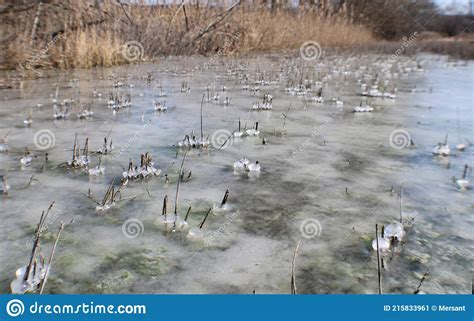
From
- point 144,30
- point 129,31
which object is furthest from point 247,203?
point 144,30

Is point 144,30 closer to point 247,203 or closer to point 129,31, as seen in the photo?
point 129,31

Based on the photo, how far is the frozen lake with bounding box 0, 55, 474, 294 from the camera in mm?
1812

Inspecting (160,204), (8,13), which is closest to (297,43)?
(8,13)

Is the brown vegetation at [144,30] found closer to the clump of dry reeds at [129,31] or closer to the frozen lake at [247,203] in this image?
the clump of dry reeds at [129,31]

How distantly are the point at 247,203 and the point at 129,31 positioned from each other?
9449 mm

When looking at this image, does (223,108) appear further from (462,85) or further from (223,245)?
(462,85)

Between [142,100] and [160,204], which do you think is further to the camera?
[142,100]

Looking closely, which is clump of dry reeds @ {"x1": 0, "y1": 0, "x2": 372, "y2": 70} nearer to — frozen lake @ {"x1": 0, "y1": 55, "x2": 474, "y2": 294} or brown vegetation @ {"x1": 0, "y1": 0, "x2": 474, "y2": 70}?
brown vegetation @ {"x1": 0, "y1": 0, "x2": 474, "y2": 70}

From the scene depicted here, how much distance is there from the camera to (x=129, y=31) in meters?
10.8

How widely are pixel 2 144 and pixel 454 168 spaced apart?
369 cm

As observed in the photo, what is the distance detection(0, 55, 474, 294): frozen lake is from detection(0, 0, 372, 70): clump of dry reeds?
350cm

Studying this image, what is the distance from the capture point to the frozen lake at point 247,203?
5.94ft

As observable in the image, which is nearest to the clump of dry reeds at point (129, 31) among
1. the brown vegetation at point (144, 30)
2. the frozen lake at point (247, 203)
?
the brown vegetation at point (144, 30)

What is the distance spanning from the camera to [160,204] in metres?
2.50
